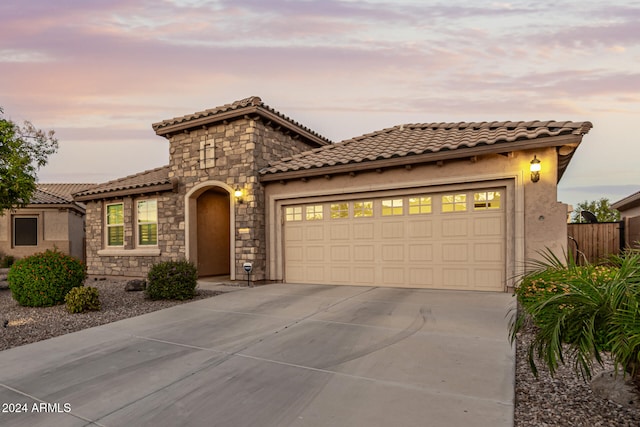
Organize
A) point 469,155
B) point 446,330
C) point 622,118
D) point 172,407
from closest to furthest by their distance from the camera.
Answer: point 172,407
point 446,330
point 469,155
point 622,118

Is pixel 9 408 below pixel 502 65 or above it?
below

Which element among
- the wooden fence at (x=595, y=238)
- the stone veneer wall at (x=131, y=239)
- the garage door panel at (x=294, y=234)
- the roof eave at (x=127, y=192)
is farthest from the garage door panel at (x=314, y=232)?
the wooden fence at (x=595, y=238)

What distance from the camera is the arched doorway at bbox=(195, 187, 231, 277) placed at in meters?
12.3

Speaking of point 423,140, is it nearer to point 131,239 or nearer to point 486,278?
point 486,278

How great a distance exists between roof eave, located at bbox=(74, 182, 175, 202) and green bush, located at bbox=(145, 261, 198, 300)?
444cm

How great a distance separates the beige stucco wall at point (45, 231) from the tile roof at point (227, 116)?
1294cm

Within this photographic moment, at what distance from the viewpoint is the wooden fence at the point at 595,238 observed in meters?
8.92

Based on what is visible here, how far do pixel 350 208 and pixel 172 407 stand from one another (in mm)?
7064

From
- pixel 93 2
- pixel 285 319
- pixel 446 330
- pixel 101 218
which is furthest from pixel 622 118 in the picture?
pixel 101 218

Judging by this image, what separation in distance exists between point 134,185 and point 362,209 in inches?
336

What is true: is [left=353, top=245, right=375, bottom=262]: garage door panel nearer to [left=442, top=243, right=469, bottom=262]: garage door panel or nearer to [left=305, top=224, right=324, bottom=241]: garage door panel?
[left=305, top=224, right=324, bottom=241]: garage door panel

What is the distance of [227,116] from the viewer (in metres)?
10.3

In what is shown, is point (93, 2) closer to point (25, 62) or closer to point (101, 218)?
point (25, 62)

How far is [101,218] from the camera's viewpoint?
13.7 meters
